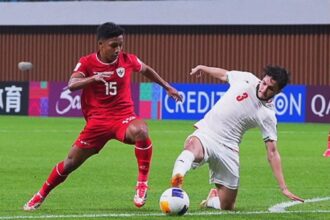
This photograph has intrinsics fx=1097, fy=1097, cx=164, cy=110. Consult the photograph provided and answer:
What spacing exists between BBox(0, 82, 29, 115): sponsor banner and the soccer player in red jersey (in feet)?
104

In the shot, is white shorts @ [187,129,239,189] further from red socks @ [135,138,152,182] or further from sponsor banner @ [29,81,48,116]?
sponsor banner @ [29,81,48,116]

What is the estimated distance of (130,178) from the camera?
1694cm

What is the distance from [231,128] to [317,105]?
27256 millimetres

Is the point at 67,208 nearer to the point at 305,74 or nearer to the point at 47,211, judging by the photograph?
the point at 47,211

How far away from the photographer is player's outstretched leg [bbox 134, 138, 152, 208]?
464 inches

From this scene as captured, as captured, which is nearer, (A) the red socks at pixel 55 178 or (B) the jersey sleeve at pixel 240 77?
(B) the jersey sleeve at pixel 240 77

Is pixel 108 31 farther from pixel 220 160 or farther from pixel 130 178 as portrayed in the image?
pixel 130 178

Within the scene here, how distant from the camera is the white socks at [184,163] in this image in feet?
35.9

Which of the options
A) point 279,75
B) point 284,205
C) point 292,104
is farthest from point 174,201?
point 292,104

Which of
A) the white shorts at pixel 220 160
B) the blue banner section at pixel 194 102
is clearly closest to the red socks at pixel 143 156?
the white shorts at pixel 220 160

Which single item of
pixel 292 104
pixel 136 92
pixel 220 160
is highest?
pixel 220 160

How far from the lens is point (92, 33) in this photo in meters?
50.4

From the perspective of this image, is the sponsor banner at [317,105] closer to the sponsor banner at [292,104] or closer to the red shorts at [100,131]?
the sponsor banner at [292,104]

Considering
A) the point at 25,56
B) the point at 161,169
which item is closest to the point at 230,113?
the point at 161,169
